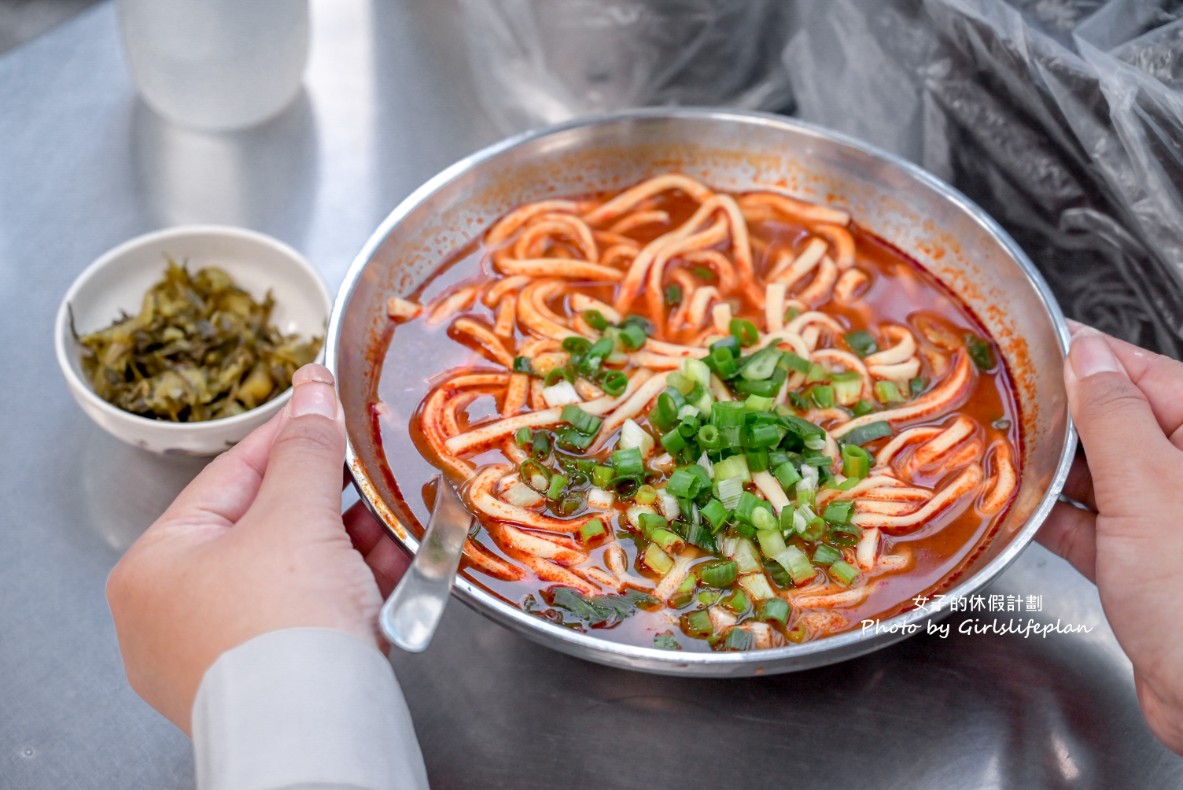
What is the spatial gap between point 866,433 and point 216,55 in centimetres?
238

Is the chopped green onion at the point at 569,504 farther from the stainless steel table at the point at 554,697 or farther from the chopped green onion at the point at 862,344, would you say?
the chopped green onion at the point at 862,344

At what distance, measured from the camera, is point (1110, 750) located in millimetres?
2611

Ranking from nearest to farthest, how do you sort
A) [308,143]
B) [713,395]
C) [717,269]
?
[713,395] → [717,269] → [308,143]

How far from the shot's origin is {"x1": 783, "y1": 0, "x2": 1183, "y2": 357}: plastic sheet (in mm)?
2787

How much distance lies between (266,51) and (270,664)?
2373mm

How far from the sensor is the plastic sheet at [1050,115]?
279cm

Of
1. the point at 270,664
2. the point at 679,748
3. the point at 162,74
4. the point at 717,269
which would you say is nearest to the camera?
the point at 270,664

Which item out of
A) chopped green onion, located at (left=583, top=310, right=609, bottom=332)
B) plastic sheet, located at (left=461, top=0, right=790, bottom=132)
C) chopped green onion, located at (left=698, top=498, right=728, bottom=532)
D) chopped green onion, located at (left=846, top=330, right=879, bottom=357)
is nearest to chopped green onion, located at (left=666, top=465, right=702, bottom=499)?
chopped green onion, located at (left=698, top=498, right=728, bottom=532)

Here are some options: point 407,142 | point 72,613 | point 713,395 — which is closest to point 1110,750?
point 713,395

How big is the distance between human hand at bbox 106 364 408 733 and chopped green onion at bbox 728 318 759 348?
110 cm

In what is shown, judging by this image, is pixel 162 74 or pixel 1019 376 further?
pixel 162 74

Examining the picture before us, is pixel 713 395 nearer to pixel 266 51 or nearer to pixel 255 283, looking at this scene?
pixel 255 283

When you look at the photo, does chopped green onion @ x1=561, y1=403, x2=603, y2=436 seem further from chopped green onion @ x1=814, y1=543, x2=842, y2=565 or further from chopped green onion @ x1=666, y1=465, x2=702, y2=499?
chopped green onion @ x1=814, y1=543, x2=842, y2=565

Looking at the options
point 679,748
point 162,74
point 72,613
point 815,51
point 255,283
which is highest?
point 815,51
